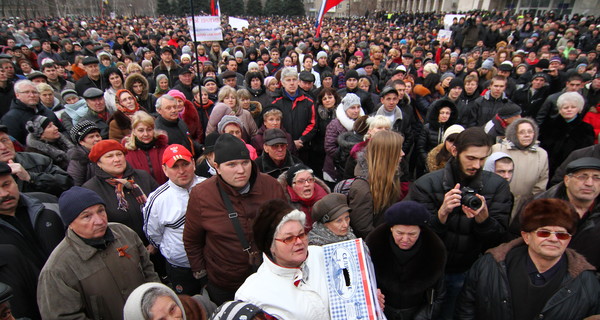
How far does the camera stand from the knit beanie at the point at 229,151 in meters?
2.40

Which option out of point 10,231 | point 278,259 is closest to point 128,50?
point 10,231

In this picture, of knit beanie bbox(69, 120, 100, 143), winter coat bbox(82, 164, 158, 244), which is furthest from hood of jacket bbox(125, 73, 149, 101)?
winter coat bbox(82, 164, 158, 244)

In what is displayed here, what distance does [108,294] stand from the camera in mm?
2223

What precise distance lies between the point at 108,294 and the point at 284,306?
1387mm

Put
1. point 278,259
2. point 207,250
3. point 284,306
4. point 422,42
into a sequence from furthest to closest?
point 422,42, point 207,250, point 278,259, point 284,306

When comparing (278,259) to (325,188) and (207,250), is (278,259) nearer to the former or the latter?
(207,250)

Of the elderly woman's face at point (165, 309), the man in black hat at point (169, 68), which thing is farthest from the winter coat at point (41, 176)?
the man in black hat at point (169, 68)

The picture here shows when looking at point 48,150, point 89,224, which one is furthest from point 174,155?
point 48,150

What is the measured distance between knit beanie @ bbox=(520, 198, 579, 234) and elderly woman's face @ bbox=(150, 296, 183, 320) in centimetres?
229

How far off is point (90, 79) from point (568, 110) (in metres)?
9.01

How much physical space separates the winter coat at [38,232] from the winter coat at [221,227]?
111cm

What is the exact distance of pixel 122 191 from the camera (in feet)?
10.2

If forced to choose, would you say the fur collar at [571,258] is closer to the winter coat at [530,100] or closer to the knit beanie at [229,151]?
the knit beanie at [229,151]

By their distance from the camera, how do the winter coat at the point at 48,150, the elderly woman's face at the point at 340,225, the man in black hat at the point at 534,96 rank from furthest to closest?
the man in black hat at the point at 534,96 < the winter coat at the point at 48,150 < the elderly woman's face at the point at 340,225
